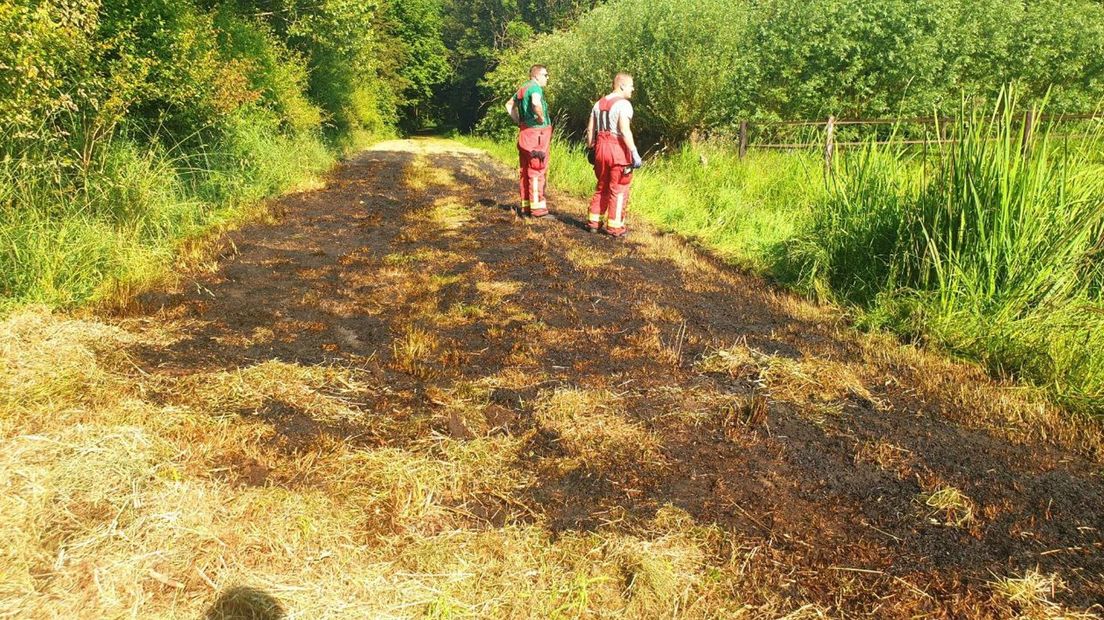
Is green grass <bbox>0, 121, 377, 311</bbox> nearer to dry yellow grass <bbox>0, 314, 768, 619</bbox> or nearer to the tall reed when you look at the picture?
dry yellow grass <bbox>0, 314, 768, 619</bbox>

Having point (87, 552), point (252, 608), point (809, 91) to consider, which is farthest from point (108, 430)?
point (809, 91)

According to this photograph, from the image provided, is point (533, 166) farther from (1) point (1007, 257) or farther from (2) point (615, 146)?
(1) point (1007, 257)

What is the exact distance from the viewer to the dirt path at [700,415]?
7.94 feet

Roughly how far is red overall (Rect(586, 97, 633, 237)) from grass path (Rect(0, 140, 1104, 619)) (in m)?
2.57

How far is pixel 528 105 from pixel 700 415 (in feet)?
18.8

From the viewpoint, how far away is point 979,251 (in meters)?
4.36

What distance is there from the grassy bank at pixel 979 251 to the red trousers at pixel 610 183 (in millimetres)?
1966

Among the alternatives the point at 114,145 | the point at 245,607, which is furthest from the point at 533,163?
the point at 245,607

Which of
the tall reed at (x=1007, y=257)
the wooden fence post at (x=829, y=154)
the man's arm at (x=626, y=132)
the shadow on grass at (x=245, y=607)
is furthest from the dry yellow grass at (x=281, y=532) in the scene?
the man's arm at (x=626, y=132)

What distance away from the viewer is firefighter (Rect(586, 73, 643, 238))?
7047mm

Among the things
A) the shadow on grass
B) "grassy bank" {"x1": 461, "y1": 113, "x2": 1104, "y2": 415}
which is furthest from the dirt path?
the shadow on grass

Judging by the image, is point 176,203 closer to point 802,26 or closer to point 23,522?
point 23,522

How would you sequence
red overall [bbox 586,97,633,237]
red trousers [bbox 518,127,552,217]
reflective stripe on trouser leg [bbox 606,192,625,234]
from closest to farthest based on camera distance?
1. red overall [bbox 586,97,633,237]
2. reflective stripe on trouser leg [bbox 606,192,625,234]
3. red trousers [bbox 518,127,552,217]

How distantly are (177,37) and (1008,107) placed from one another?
25.3ft
